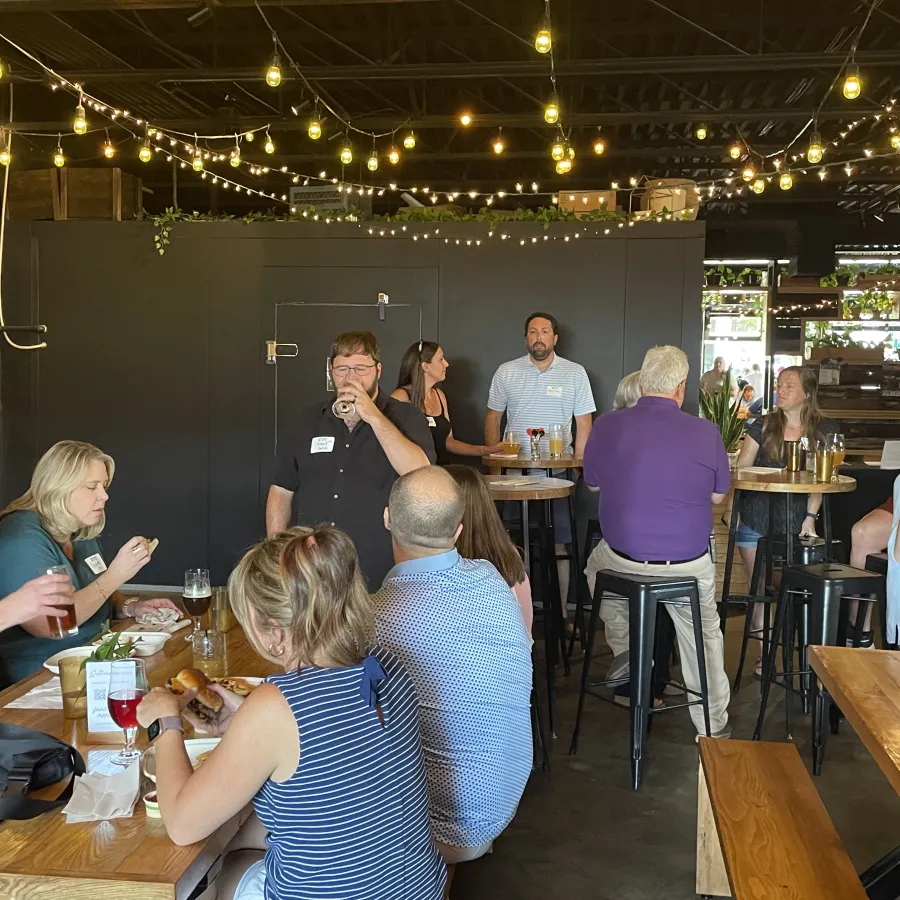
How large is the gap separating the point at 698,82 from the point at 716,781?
7.44 meters

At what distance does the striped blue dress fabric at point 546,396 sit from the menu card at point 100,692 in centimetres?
438

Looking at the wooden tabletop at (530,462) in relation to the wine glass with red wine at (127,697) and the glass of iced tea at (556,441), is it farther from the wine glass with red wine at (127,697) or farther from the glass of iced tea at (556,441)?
the wine glass with red wine at (127,697)

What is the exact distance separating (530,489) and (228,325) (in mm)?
3393

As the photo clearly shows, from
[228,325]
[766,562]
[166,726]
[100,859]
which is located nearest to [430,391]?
[228,325]

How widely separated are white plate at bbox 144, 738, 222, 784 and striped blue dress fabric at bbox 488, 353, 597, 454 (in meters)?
4.40

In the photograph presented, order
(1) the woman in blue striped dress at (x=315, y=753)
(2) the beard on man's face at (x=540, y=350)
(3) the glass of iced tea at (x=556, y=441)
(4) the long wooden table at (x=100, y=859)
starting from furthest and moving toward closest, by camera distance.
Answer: (2) the beard on man's face at (x=540, y=350) → (3) the glass of iced tea at (x=556, y=441) → (1) the woman in blue striped dress at (x=315, y=753) → (4) the long wooden table at (x=100, y=859)

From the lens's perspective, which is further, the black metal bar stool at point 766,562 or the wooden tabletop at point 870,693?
the black metal bar stool at point 766,562

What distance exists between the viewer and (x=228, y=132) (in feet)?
29.3

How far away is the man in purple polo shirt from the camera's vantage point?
12.8ft

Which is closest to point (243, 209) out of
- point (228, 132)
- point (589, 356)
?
point (228, 132)

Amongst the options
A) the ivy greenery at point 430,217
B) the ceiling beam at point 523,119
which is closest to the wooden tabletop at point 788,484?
the ivy greenery at point 430,217

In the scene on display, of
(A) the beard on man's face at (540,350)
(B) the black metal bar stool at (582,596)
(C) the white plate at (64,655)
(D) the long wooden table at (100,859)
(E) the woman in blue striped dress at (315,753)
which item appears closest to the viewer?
(D) the long wooden table at (100,859)

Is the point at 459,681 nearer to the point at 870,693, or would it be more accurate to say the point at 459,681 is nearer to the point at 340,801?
the point at 340,801

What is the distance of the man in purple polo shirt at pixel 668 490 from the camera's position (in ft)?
12.8
